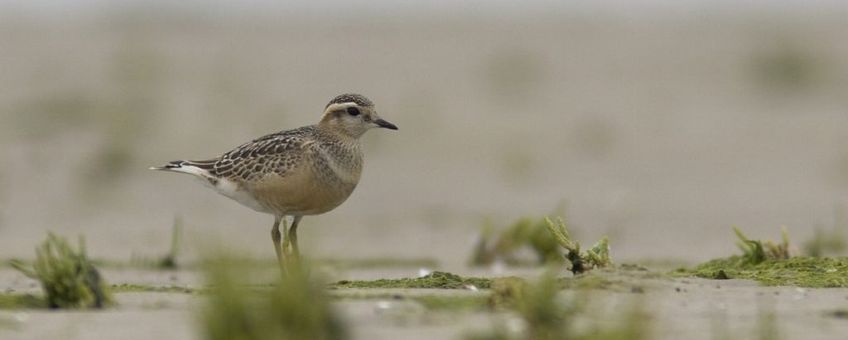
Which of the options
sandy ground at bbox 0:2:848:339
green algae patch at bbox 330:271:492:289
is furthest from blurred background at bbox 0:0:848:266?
green algae patch at bbox 330:271:492:289

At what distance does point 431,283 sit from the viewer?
31.3ft

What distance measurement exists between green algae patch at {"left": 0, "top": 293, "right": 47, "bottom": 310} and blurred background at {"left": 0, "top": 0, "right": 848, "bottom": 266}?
15.3 feet

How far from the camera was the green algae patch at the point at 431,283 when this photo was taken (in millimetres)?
9484

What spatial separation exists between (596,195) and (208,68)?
9.44 metres

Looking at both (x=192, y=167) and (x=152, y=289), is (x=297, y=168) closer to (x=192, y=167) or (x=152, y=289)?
(x=192, y=167)

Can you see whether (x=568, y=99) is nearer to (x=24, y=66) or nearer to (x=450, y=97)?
(x=450, y=97)

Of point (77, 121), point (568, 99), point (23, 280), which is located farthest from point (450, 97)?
point (23, 280)

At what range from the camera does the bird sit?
11594mm

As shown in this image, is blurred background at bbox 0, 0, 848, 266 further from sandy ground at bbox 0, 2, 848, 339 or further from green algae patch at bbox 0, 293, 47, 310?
green algae patch at bbox 0, 293, 47, 310

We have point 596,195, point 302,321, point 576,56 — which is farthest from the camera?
point 576,56

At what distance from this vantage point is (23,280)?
36.5 ft

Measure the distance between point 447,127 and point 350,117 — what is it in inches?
423

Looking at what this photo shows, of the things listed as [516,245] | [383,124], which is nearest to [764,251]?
[516,245]

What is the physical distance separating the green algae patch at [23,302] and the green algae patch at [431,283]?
6.25ft
